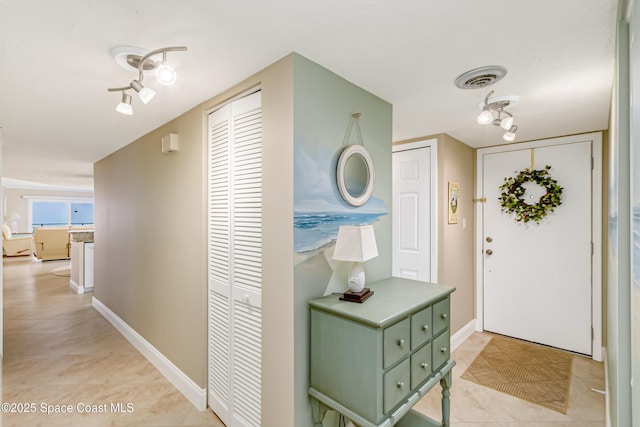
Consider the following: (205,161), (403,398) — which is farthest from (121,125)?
(403,398)

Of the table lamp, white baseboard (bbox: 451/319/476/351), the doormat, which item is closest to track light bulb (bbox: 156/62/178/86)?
the table lamp

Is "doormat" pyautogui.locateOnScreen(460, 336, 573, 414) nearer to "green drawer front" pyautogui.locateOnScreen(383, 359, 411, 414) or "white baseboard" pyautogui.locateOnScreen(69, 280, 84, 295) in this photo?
"green drawer front" pyautogui.locateOnScreen(383, 359, 411, 414)

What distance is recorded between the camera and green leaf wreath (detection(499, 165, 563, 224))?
316 cm

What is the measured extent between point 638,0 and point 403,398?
5.46 feet

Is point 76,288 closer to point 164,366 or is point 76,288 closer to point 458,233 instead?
point 164,366

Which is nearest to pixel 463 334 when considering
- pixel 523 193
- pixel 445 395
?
pixel 523 193

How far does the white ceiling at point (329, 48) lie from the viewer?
1.20 meters

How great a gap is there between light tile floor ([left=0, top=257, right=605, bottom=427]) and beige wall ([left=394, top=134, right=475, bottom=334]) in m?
0.44

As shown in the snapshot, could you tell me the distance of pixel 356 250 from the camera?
1.49 meters

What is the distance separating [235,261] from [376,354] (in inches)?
41.9

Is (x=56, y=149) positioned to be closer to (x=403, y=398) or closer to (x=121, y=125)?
(x=121, y=125)

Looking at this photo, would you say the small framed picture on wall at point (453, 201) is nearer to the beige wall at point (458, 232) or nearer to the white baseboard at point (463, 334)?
the beige wall at point (458, 232)

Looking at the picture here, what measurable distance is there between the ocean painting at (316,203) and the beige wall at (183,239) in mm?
47

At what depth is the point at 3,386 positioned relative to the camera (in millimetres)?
2545
